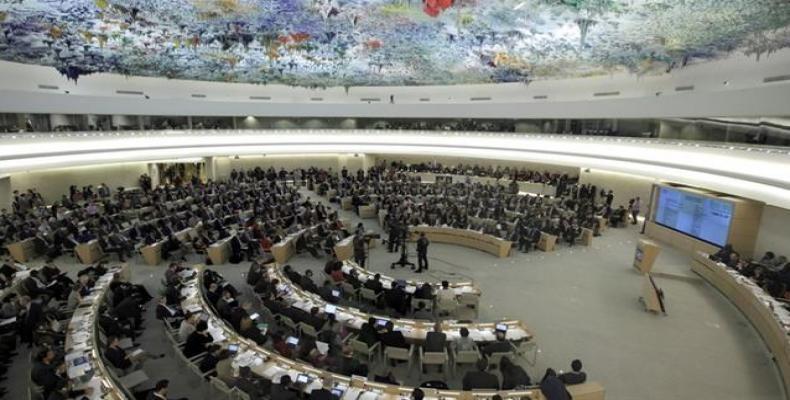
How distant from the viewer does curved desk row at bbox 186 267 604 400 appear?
19.5 feet

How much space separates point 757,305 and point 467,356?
7330mm

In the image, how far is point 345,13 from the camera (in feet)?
41.0

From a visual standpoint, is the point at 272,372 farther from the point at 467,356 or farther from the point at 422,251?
the point at 422,251

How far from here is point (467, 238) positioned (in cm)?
1521

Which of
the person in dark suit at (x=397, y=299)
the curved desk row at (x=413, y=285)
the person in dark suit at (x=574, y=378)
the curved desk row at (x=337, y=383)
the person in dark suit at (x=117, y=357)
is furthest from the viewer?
the curved desk row at (x=413, y=285)

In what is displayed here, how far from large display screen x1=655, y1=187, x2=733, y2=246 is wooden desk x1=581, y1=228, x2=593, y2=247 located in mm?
3522

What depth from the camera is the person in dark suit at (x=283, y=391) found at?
5.82 meters

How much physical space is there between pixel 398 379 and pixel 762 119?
488 inches

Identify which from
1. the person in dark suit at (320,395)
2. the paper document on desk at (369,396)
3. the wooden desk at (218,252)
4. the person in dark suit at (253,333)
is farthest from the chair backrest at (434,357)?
the wooden desk at (218,252)

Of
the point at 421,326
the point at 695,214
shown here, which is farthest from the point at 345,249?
the point at 695,214

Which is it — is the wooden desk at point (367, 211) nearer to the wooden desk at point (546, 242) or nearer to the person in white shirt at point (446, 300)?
the wooden desk at point (546, 242)

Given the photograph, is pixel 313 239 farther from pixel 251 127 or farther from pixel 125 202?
pixel 251 127

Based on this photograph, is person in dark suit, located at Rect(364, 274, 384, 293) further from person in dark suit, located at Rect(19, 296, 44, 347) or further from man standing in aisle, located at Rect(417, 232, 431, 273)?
person in dark suit, located at Rect(19, 296, 44, 347)

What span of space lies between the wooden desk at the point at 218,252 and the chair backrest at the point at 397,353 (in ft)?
25.8
